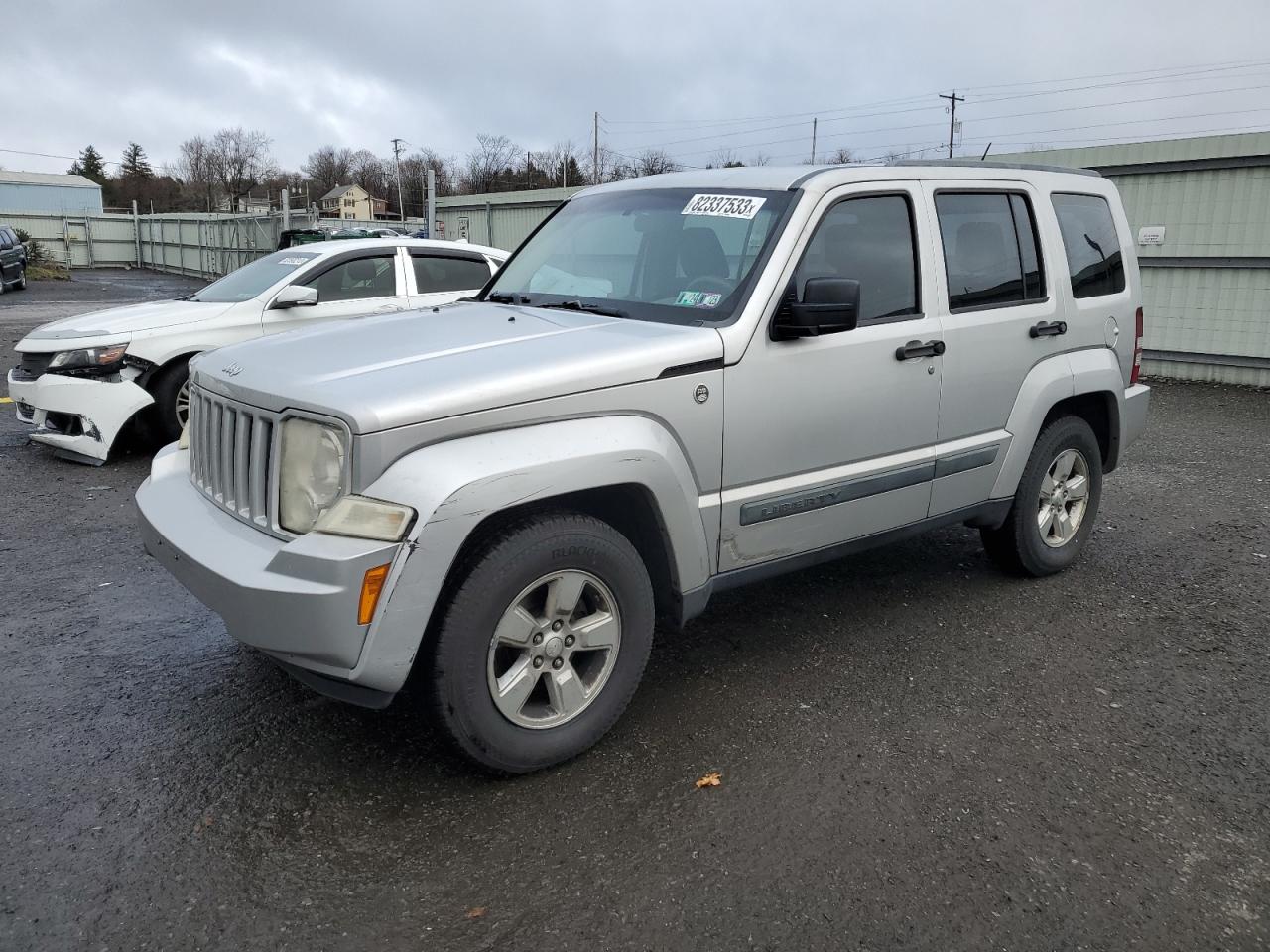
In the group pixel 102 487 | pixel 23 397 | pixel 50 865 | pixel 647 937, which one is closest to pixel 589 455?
pixel 647 937

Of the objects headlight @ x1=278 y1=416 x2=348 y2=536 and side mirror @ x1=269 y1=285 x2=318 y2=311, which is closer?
headlight @ x1=278 y1=416 x2=348 y2=536

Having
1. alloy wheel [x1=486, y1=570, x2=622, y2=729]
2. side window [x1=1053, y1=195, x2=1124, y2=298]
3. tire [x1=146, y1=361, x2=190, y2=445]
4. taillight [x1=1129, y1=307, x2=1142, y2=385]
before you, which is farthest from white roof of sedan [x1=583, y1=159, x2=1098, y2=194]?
tire [x1=146, y1=361, x2=190, y2=445]

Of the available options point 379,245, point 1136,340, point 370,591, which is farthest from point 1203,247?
point 370,591

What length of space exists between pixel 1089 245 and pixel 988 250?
89 cm

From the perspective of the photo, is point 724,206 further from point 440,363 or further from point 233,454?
point 233,454

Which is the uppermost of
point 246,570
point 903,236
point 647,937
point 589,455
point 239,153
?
point 239,153

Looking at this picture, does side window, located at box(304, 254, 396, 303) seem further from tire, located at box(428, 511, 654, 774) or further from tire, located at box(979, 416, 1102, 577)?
tire, located at box(428, 511, 654, 774)

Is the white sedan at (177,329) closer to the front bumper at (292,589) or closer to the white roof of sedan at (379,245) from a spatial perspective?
the white roof of sedan at (379,245)

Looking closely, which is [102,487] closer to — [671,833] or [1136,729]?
[671,833]

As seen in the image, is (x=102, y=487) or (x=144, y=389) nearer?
(x=102, y=487)

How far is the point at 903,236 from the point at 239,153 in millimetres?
102035

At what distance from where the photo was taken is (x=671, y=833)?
2996 millimetres

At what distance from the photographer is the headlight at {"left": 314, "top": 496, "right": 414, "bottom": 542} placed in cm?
280

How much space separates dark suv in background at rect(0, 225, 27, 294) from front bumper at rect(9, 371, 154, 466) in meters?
22.1
